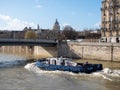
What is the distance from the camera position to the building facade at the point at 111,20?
97500 mm

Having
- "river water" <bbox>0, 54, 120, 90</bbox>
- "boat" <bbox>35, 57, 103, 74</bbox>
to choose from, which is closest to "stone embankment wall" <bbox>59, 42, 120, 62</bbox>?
"boat" <bbox>35, 57, 103, 74</bbox>

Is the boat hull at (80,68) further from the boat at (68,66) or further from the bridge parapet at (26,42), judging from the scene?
the bridge parapet at (26,42)

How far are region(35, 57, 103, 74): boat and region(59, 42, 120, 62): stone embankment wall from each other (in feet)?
69.8

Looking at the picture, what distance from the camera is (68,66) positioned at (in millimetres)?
58219

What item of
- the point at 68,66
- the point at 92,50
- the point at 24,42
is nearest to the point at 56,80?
the point at 68,66

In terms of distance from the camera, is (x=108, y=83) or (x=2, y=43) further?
(x=2, y=43)

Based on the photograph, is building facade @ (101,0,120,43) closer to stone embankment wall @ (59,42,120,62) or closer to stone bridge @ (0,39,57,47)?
stone embankment wall @ (59,42,120,62)

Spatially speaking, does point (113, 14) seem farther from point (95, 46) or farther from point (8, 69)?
point (8, 69)

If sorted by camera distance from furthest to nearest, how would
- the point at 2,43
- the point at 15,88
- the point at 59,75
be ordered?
the point at 2,43 → the point at 59,75 → the point at 15,88

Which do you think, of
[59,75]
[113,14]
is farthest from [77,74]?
[113,14]

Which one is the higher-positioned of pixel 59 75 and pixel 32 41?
pixel 32 41

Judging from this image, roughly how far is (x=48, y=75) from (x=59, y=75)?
1.87 m

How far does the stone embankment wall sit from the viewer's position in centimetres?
7912

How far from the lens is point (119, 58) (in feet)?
253
